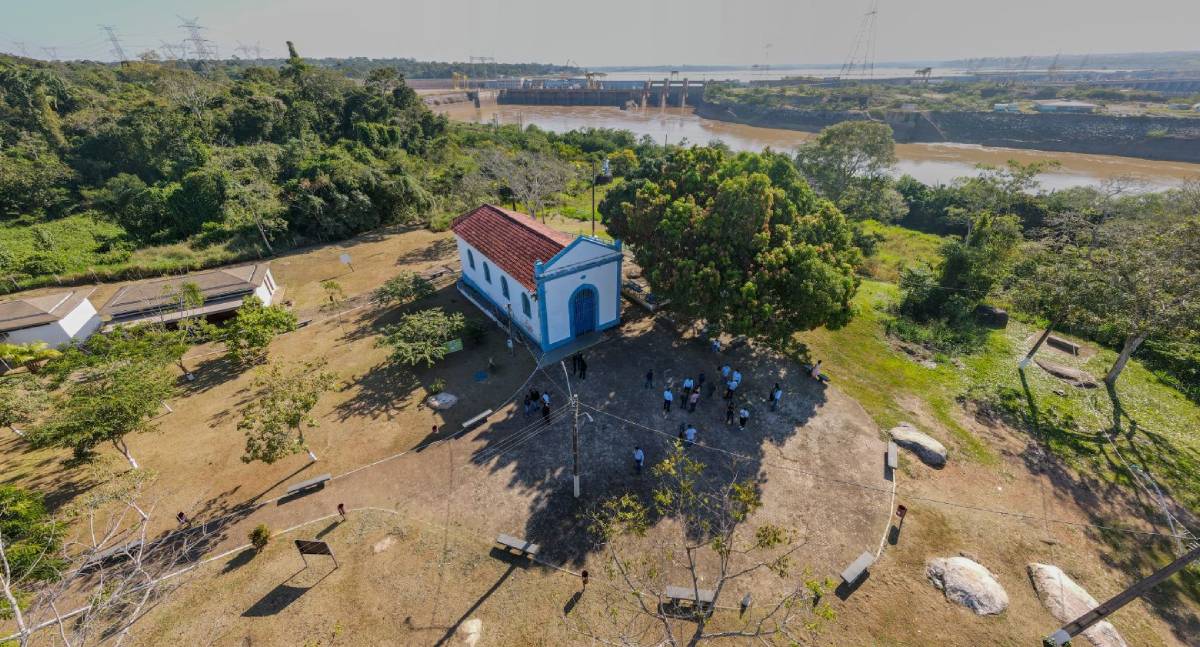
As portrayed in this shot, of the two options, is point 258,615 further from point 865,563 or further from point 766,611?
point 865,563

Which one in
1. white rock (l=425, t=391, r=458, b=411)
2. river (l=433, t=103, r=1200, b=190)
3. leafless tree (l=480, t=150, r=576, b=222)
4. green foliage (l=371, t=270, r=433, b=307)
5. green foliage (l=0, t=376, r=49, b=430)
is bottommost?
river (l=433, t=103, r=1200, b=190)

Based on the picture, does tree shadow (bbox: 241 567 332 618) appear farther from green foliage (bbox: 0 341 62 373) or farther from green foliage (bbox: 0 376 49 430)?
green foliage (bbox: 0 341 62 373)

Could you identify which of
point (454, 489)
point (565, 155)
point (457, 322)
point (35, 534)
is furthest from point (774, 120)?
point (35, 534)

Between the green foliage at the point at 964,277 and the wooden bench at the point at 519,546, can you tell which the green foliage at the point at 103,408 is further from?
the green foliage at the point at 964,277

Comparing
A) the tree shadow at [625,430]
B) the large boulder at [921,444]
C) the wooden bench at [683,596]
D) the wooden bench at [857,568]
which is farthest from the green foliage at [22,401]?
the large boulder at [921,444]

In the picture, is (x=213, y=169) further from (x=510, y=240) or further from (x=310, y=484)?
(x=310, y=484)

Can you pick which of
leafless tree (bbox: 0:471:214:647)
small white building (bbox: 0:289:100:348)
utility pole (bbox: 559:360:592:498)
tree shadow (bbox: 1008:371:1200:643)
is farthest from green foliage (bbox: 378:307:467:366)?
tree shadow (bbox: 1008:371:1200:643)
